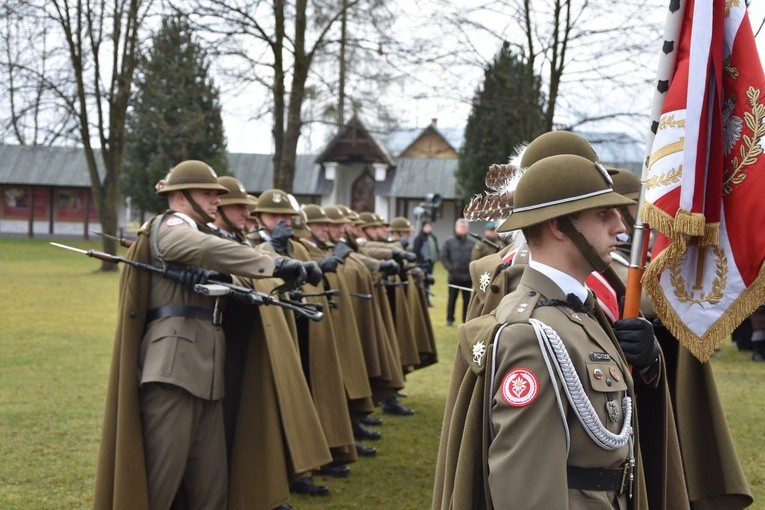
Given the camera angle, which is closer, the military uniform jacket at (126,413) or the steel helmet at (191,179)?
the military uniform jacket at (126,413)

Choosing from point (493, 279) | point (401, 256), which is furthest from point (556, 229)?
point (401, 256)

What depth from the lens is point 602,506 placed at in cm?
259

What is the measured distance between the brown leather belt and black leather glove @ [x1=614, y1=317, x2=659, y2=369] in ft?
1.25

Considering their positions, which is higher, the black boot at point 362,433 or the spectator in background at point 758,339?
the spectator in background at point 758,339

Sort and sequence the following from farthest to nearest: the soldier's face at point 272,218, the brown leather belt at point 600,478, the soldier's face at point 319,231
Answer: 1. the soldier's face at point 319,231
2. the soldier's face at point 272,218
3. the brown leather belt at point 600,478

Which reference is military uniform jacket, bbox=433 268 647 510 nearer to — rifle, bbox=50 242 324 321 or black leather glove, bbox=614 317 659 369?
black leather glove, bbox=614 317 659 369

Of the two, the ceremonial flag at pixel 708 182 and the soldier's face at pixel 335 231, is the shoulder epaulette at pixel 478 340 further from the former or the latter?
the soldier's face at pixel 335 231

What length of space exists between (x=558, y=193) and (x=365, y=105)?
16543 mm

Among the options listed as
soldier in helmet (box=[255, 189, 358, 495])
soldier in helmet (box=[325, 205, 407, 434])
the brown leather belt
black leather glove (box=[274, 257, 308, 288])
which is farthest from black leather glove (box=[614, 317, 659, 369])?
soldier in helmet (box=[325, 205, 407, 434])

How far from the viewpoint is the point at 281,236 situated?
7250 mm

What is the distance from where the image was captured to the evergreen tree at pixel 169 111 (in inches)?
801

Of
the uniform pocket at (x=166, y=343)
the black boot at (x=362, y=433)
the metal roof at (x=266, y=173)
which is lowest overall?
the black boot at (x=362, y=433)

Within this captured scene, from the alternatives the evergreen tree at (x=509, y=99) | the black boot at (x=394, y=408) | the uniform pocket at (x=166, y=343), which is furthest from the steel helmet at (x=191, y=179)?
the evergreen tree at (x=509, y=99)

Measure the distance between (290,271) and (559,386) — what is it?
9.42 ft
